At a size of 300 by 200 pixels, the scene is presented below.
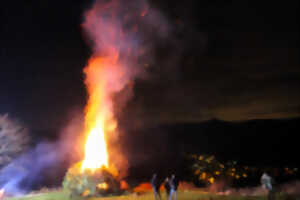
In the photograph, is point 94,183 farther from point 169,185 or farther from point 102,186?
point 169,185

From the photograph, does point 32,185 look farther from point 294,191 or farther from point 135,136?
point 294,191

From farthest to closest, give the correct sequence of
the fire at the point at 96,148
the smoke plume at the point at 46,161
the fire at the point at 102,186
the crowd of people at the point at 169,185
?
1. the smoke plume at the point at 46,161
2. the fire at the point at 96,148
3. the fire at the point at 102,186
4. the crowd of people at the point at 169,185

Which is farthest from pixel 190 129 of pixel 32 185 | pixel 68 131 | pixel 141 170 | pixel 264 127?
pixel 32 185

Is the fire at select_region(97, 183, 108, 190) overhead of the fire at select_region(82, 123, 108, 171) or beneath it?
beneath

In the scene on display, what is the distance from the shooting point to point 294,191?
45.2 ft

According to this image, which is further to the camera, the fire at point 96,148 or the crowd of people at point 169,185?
the fire at point 96,148

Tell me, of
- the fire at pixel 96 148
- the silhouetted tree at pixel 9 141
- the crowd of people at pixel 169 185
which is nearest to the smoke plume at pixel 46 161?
the silhouetted tree at pixel 9 141

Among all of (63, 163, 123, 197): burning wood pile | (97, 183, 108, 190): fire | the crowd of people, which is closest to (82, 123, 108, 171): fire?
(63, 163, 123, 197): burning wood pile

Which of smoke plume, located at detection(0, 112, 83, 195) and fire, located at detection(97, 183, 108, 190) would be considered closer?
fire, located at detection(97, 183, 108, 190)

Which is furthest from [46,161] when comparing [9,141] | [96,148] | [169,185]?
[169,185]

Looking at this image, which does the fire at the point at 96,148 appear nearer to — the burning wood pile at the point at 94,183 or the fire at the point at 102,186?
the burning wood pile at the point at 94,183

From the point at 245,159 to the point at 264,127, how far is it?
10.9m

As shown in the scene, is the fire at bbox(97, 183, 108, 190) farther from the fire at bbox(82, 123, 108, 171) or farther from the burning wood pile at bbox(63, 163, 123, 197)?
the fire at bbox(82, 123, 108, 171)

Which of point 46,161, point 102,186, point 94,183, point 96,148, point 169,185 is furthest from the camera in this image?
point 46,161
